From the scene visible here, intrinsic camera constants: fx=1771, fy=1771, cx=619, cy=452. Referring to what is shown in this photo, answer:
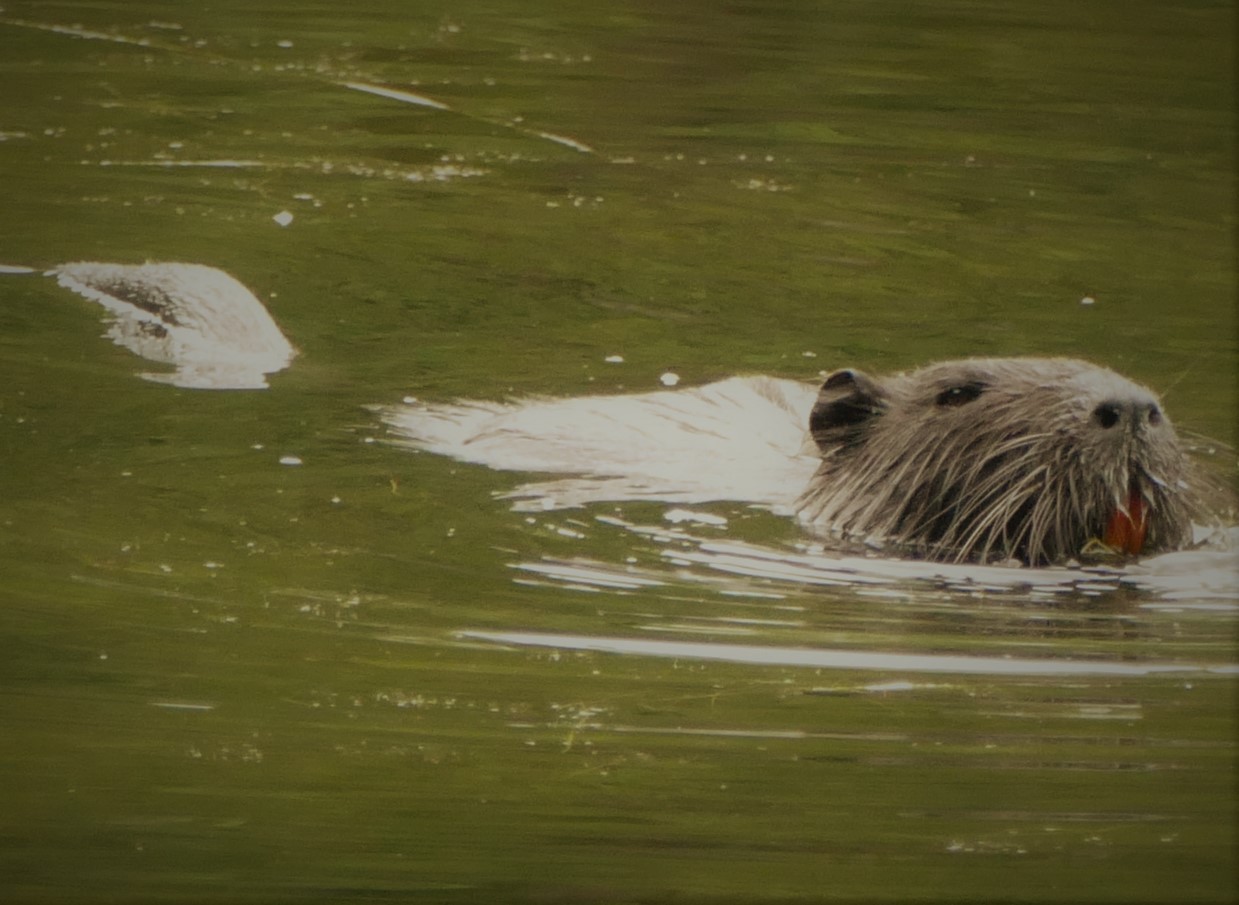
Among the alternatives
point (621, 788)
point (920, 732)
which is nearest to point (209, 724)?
point (621, 788)

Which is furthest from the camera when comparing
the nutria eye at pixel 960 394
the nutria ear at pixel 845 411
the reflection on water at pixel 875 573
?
the nutria ear at pixel 845 411

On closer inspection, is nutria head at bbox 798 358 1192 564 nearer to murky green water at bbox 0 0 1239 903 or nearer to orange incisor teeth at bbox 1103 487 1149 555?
orange incisor teeth at bbox 1103 487 1149 555

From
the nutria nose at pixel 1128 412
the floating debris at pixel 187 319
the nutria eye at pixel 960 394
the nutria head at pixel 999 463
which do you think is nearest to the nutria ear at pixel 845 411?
the nutria head at pixel 999 463

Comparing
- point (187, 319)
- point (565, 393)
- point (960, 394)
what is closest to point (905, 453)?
point (960, 394)

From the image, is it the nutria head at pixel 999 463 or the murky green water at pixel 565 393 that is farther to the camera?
the nutria head at pixel 999 463

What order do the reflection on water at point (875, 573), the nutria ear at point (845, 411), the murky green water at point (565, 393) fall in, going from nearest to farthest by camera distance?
the murky green water at point (565, 393)
the reflection on water at point (875, 573)
the nutria ear at point (845, 411)

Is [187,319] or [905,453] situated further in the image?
[187,319]

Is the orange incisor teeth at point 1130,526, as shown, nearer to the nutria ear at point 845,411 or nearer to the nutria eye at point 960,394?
the nutria eye at point 960,394

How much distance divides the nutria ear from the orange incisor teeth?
18.2 inches

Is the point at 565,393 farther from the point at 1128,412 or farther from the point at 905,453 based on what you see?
the point at 1128,412

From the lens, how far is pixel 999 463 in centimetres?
257

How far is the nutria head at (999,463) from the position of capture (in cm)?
245

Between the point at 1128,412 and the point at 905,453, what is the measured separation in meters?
0.36

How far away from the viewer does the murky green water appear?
1.51m
